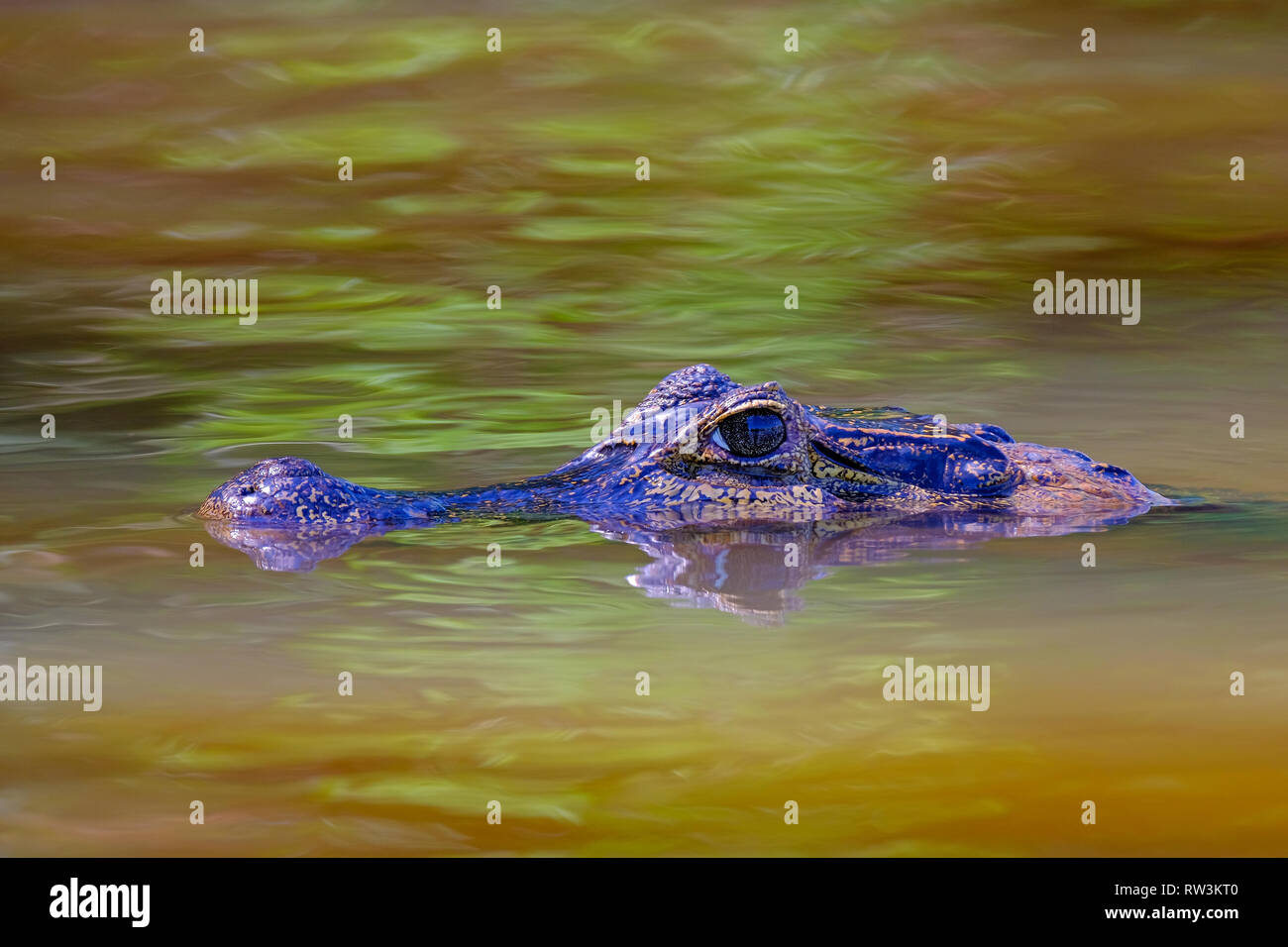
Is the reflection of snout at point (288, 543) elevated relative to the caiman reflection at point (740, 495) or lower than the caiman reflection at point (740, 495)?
lower

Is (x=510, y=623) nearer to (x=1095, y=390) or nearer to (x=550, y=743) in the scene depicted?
(x=550, y=743)

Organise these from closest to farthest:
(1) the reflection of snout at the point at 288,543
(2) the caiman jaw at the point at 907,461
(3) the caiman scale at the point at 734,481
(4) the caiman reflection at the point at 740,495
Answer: (1) the reflection of snout at the point at 288,543
(4) the caiman reflection at the point at 740,495
(3) the caiman scale at the point at 734,481
(2) the caiman jaw at the point at 907,461

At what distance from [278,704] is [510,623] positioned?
812mm

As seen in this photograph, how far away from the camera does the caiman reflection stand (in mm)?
5688

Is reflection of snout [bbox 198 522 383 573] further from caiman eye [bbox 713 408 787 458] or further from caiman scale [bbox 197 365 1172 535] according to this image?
caiman eye [bbox 713 408 787 458]

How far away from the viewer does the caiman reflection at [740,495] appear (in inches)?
224

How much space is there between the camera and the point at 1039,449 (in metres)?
6.71

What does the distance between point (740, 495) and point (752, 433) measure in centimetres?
24

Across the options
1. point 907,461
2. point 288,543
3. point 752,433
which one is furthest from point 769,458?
point 288,543

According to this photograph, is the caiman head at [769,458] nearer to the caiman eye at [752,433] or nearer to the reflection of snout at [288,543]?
the caiman eye at [752,433]

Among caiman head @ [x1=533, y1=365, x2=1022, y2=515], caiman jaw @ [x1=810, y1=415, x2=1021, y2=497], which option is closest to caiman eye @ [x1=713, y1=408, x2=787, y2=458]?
caiman head @ [x1=533, y1=365, x2=1022, y2=515]

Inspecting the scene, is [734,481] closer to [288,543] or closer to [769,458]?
[769,458]

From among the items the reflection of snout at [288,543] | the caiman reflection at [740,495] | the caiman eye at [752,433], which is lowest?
the reflection of snout at [288,543]

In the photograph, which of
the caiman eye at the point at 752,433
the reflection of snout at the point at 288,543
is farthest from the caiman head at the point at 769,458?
the reflection of snout at the point at 288,543
